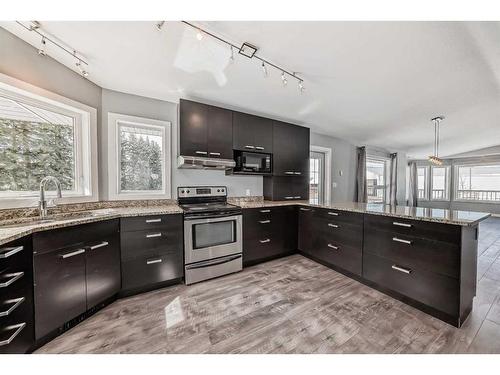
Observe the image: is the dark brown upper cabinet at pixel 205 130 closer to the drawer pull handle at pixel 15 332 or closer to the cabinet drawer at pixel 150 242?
the cabinet drawer at pixel 150 242

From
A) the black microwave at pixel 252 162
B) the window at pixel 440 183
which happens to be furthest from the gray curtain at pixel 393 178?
→ the black microwave at pixel 252 162

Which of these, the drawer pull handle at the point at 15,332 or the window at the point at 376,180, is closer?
the drawer pull handle at the point at 15,332

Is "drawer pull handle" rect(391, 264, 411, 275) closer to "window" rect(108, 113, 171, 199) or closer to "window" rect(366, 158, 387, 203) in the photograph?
"window" rect(108, 113, 171, 199)

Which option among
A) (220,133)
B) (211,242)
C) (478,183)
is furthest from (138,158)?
(478,183)

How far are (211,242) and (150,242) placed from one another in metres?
0.68

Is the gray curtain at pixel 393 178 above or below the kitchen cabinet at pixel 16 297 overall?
above

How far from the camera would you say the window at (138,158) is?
2.49 m

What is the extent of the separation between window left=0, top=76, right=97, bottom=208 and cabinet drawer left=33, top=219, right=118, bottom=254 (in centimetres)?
59

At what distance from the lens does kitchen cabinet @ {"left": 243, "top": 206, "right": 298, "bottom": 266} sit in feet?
8.97

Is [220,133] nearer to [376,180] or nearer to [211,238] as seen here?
[211,238]

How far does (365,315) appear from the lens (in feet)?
5.77

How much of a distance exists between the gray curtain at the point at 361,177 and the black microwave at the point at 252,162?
10.3 ft

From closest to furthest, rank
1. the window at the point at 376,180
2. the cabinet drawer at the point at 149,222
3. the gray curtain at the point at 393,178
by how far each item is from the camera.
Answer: the cabinet drawer at the point at 149,222 → the window at the point at 376,180 → the gray curtain at the point at 393,178

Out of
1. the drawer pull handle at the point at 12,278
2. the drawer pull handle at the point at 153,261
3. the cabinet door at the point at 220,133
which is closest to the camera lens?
the drawer pull handle at the point at 12,278
